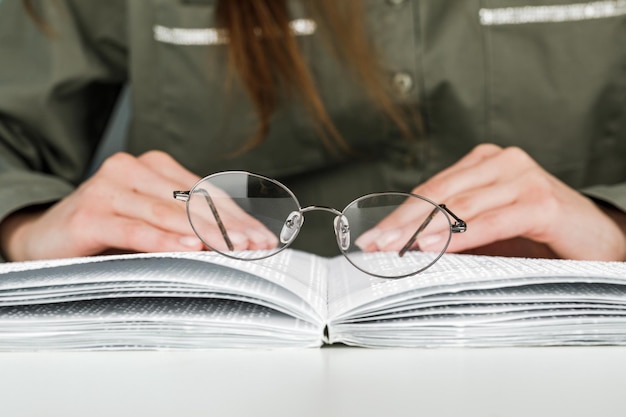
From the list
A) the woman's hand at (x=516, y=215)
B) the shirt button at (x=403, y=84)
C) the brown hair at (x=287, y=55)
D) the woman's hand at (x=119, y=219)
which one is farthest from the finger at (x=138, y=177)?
the shirt button at (x=403, y=84)

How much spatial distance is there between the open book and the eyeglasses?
91 millimetres

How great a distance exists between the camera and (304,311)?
49cm

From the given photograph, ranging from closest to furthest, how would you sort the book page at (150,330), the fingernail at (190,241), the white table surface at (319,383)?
the white table surface at (319,383)
the book page at (150,330)
the fingernail at (190,241)

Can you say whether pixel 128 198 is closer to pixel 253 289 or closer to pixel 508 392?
pixel 253 289

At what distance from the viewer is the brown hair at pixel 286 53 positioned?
0.97 meters

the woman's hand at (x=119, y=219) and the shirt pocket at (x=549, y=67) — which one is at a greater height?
the woman's hand at (x=119, y=219)

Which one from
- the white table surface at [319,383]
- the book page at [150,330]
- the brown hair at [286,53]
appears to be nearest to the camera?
the white table surface at [319,383]

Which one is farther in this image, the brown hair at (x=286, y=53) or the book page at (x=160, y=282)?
the brown hair at (x=286, y=53)

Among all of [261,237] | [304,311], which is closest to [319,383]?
[304,311]

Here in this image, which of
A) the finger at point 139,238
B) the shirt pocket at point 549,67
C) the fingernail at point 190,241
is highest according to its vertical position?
the finger at point 139,238

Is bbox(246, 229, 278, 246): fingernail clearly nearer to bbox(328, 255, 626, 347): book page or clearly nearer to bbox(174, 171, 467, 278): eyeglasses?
bbox(174, 171, 467, 278): eyeglasses

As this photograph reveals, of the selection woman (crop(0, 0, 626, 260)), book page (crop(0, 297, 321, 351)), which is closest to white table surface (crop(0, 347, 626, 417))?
book page (crop(0, 297, 321, 351))

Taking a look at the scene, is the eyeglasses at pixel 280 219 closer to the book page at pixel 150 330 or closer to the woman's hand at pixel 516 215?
the woman's hand at pixel 516 215

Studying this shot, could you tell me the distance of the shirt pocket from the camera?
1.03 meters
